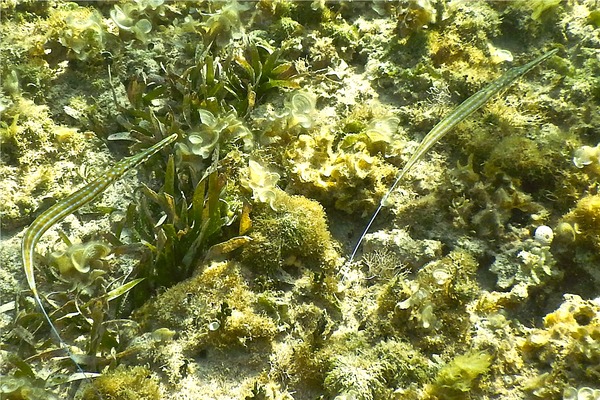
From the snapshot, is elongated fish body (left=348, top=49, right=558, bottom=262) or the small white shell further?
the small white shell

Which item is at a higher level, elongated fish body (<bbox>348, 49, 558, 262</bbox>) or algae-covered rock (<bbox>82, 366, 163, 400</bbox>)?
elongated fish body (<bbox>348, 49, 558, 262</bbox>)

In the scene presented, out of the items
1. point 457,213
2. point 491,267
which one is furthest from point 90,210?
point 491,267

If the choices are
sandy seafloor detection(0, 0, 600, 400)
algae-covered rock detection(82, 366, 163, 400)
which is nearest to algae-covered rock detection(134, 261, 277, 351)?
sandy seafloor detection(0, 0, 600, 400)

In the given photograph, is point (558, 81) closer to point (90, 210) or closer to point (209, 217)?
point (209, 217)

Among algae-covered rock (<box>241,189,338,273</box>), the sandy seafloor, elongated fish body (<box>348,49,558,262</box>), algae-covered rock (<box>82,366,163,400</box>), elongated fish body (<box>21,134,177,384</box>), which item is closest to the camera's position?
elongated fish body (<box>21,134,177,384</box>)

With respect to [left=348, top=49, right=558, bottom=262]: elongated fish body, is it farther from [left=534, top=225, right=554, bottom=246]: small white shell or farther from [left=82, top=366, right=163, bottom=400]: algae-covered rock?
[left=82, top=366, right=163, bottom=400]: algae-covered rock

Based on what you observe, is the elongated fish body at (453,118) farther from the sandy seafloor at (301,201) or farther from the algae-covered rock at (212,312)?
the algae-covered rock at (212,312)

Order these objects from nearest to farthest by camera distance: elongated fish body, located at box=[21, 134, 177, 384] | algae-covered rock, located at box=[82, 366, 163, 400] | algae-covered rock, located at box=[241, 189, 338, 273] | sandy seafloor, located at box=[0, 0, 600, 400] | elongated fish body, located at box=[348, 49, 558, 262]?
elongated fish body, located at box=[21, 134, 177, 384], algae-covered rock, located at box=[82, 366, 163, 400], sandy seafloor, located at box=[0, 0, 600, 400], elongated fish body, located at box=[348, 49, 558, 262], algae-covered rock, located at box=[241, 189, 338, 273]
